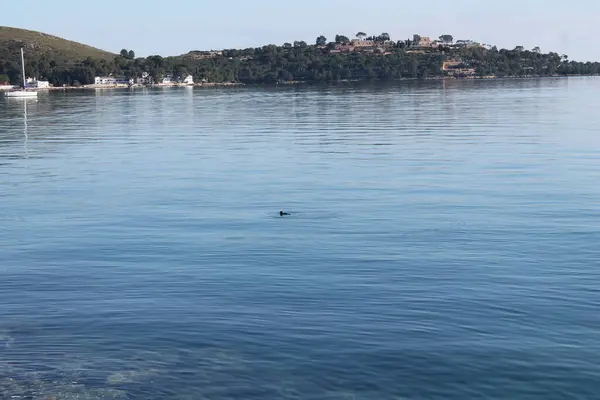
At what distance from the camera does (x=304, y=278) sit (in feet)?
82.4

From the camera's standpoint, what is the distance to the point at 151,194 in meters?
41.4

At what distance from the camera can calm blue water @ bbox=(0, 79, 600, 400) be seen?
17.8 meters

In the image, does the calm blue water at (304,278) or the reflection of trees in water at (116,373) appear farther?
the calm blue water at (304,278)

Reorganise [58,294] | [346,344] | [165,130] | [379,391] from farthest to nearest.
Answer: [165,130] → [58,294] → [346,344] → [379,391]

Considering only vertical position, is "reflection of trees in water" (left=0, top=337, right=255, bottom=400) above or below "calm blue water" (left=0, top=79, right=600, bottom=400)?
below

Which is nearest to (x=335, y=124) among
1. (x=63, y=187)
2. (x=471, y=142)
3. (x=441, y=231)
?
(x=471, y=142)

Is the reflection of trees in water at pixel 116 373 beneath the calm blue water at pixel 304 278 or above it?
beneath

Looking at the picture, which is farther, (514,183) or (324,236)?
(514,183)

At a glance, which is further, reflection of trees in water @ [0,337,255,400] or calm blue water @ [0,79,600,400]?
calm blue water @ [0,79,600,400]

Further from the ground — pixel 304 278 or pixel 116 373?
pixel 304 278

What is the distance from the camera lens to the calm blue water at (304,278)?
58.3 feet

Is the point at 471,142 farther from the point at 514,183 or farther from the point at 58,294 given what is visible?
the point at 58,294

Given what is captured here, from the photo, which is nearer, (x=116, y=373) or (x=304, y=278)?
(x=116, y=373)

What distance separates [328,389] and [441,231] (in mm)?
14934
